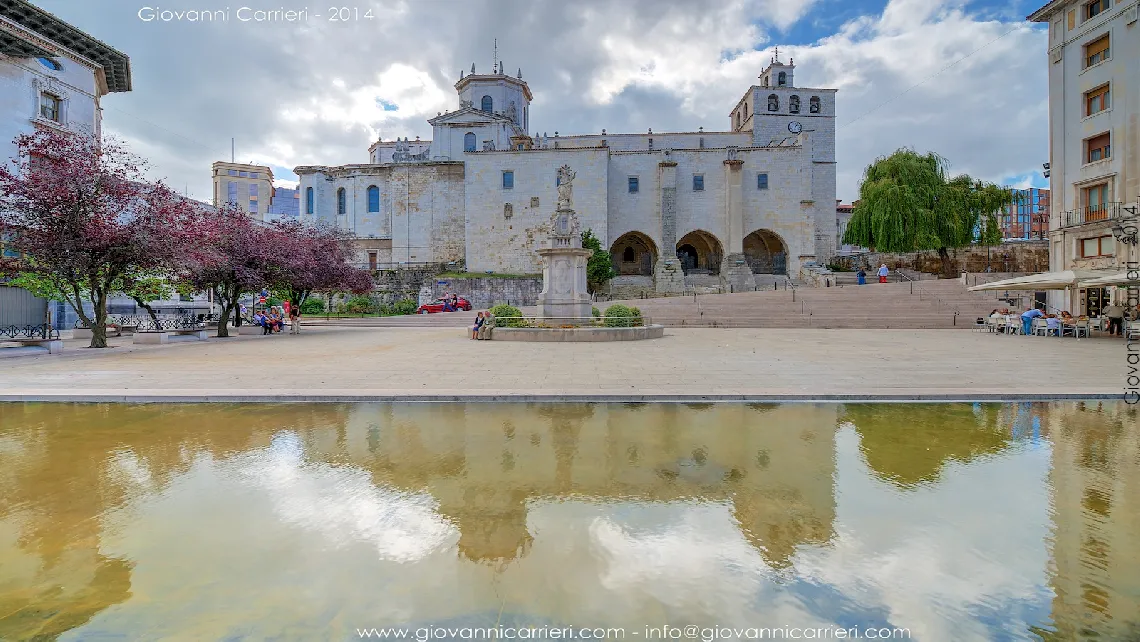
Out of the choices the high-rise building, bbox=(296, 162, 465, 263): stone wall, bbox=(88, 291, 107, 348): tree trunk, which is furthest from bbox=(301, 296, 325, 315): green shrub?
the high-rise building

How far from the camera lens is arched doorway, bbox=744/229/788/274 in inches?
1987

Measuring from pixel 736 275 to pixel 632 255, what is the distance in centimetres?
1117

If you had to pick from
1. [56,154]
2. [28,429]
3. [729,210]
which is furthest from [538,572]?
[729,210]

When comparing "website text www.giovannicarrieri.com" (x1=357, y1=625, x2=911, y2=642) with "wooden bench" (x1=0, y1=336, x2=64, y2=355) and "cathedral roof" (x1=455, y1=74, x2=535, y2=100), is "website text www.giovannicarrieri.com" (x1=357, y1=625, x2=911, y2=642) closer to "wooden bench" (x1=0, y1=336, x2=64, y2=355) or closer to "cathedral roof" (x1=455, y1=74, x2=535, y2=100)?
"wooden bench" (x1=0, y1=336, x2=64, y2=355)

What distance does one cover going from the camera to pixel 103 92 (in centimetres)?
3312

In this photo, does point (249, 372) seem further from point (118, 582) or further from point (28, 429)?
point (118, 582)

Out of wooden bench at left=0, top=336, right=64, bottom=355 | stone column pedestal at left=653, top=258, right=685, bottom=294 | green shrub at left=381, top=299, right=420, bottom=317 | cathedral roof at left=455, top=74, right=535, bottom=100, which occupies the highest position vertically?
cathedral roof at left=455, top=74, right=535, bottom=100

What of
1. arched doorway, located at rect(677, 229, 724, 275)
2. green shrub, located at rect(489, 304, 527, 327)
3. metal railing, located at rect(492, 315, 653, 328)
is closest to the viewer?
metal railing, located at rect(492, 315, 653, 328)

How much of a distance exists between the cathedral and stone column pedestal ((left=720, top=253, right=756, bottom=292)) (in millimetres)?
113

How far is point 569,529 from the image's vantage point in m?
3.68

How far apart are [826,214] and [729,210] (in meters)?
13.2

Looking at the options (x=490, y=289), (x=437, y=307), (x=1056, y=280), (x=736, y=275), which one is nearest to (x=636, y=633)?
(x=1056, y=280)

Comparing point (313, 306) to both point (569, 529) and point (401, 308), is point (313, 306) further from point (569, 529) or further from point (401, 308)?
point (569, 529)

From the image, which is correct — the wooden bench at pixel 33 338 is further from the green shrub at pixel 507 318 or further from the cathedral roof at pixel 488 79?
the cathedral roof at pixel 488 79
